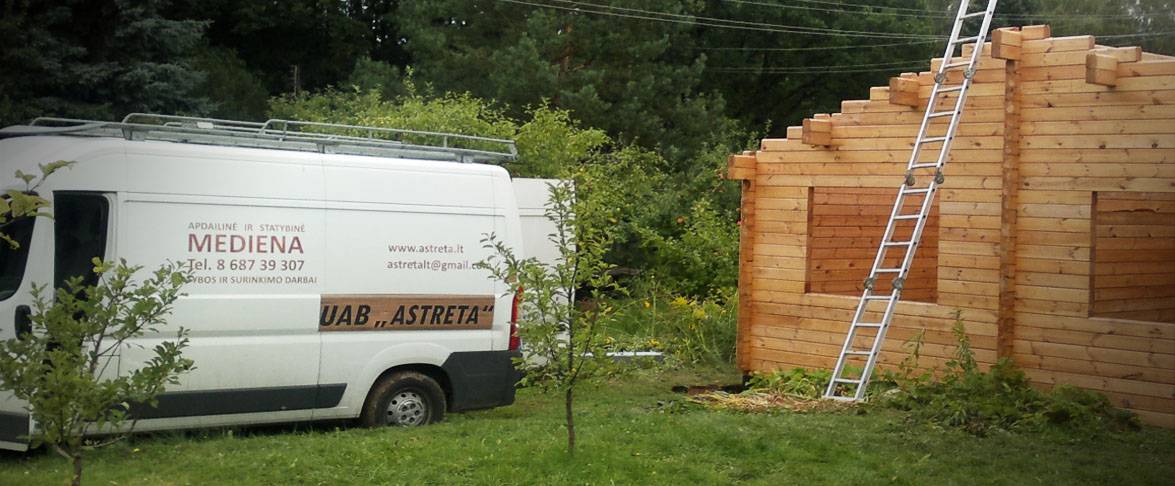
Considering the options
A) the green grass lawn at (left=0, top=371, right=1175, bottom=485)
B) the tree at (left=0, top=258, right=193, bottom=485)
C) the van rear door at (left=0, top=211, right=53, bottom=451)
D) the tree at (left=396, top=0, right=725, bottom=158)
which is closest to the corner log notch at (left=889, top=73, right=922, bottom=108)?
the green grass lawn at (left=0, top=371, right=1175, bottom=485)

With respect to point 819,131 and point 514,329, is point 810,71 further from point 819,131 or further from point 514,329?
point 514,329

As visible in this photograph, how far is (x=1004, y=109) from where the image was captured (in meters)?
11.9

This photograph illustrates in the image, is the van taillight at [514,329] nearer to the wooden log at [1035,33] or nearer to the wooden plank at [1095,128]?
the wooden plank at [1095,128]

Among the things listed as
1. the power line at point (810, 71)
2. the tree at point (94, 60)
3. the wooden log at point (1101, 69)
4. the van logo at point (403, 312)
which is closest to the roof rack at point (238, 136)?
the van logo at point (403, 312)

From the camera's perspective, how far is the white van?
9.01m

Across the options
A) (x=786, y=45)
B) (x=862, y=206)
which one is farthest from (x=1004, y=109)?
(x=786, y=45)

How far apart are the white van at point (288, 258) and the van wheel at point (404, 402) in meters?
0.01

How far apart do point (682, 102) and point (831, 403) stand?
21.5 metres

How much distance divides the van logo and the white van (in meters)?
0.01

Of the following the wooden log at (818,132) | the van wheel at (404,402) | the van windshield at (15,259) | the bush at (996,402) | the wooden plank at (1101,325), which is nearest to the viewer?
the van windshield at (15,259)

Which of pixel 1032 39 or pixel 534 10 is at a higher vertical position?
pixel 534 10

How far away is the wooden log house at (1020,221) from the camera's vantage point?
Answer: 10969 mm

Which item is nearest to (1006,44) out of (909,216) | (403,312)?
(909,216)

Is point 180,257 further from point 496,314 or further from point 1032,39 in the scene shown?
point 1032,39
